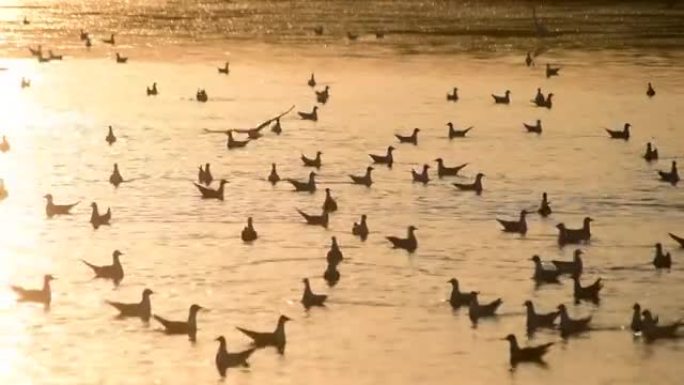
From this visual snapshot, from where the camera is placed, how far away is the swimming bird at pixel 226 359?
85.1 ft

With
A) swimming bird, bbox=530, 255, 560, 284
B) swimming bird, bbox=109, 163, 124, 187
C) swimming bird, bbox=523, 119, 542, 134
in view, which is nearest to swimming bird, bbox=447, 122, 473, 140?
swimming bird, bbox=523, 119, 542, 134

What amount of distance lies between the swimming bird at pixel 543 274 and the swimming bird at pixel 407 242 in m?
3.14

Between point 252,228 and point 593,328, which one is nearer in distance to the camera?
point 593,328

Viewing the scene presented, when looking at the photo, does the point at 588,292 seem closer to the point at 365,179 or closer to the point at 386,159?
the point at 365,179

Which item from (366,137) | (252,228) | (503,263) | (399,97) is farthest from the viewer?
(399,97)

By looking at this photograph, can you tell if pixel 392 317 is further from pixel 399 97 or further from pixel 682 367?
pixel 399 97

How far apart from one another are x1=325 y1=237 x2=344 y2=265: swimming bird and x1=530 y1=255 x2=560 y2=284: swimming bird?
11.3 ft

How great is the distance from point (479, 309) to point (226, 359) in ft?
15.8

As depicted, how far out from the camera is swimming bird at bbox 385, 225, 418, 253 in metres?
34.6

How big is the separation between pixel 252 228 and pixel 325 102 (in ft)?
81.3

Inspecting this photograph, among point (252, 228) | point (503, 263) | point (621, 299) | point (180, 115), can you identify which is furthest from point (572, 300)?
point (180, 115)

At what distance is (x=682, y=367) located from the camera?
2634 centimetres

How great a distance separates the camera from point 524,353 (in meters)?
26.4

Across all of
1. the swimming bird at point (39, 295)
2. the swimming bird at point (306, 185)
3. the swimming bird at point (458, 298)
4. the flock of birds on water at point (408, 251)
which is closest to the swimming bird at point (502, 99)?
the flock of birds on water at point (408, 251)
